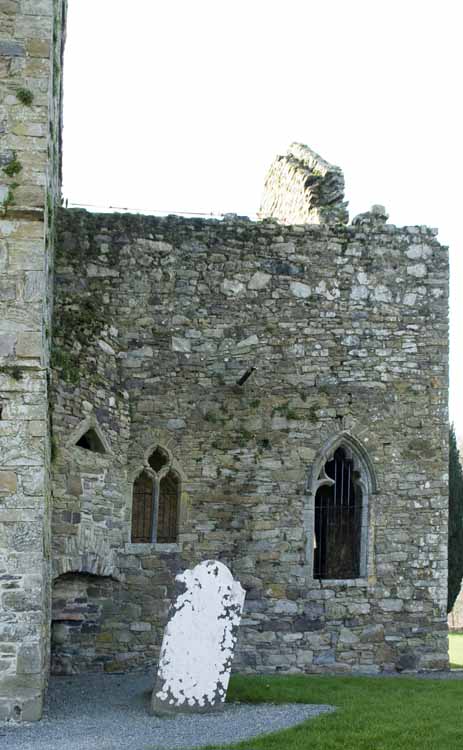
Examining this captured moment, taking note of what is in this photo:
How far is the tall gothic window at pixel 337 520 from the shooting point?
51.5 ft

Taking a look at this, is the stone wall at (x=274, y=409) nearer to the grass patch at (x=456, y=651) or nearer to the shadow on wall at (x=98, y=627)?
the shadow on wall at (x=98, y=627)

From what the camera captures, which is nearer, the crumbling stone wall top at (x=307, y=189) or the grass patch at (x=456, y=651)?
the crumbling stone wall top at (x=307, y=189)

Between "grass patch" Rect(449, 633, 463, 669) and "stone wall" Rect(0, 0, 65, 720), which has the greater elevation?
"stone wall" Rect(0, 0, 65, 720)

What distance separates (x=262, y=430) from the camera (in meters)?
15.5

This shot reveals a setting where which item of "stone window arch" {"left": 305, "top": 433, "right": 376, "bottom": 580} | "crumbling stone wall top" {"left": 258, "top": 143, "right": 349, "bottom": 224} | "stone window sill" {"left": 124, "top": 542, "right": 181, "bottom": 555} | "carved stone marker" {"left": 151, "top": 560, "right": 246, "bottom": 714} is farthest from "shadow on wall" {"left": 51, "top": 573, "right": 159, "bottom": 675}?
"crumbling stone wall top" {"left": 258, "top": 143, "right": 349, "bottom": 224}

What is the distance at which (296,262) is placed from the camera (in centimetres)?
1589

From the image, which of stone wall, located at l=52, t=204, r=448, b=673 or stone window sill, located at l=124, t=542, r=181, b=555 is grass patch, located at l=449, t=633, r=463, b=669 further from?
stone window sill, located at l=124, t=542, r=181, b=555

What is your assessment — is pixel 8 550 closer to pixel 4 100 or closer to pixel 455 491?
pixel 4 100

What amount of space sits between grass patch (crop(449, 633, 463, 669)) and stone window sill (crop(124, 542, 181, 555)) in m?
4.52

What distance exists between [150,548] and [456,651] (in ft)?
27.4

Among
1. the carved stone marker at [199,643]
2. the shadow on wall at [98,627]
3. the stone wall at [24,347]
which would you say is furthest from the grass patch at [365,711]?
the stone wall at [24,347]

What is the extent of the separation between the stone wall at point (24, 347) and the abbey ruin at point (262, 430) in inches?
100

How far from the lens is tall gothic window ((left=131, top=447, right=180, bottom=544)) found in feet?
50.0

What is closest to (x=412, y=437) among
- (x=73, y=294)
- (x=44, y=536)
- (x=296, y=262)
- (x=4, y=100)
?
(x=296, y=262)
